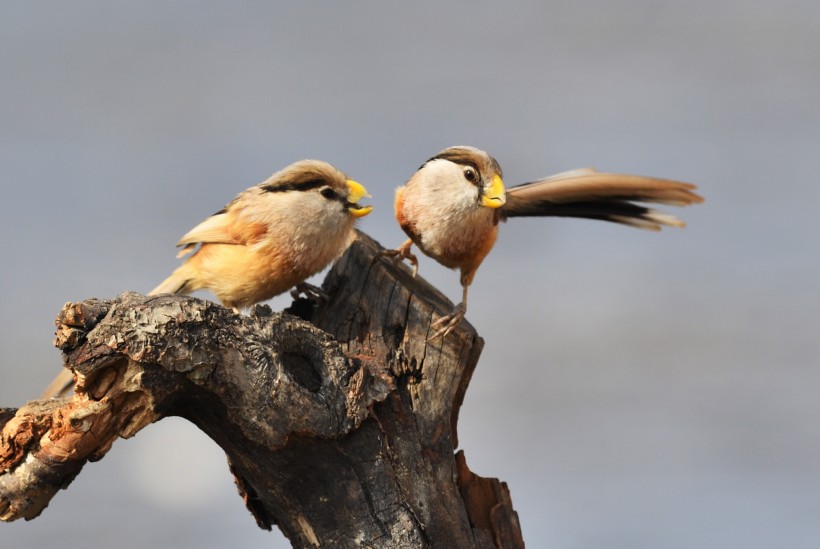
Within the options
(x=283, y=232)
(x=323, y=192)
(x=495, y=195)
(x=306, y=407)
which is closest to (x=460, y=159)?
(x=495, y=195)

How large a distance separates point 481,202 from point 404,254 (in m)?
0.50

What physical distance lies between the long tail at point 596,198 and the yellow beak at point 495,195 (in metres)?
0.56

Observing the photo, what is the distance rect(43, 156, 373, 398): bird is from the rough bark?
27cm

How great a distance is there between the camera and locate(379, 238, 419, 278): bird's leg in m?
3.76

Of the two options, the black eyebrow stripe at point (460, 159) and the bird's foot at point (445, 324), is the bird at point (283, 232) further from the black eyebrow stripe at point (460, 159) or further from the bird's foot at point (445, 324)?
the bird's foot at point (445, 324)

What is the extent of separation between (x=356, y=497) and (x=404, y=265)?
44.5 inches

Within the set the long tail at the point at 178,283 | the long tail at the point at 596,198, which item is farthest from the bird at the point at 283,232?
the long tail at the point at 596,198

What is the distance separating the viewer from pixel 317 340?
303 centimetres

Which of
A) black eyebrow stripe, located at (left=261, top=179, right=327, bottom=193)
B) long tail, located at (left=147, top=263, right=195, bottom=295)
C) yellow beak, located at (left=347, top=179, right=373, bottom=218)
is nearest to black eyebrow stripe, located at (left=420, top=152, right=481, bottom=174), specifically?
yellow beak, located at (left=347, top=179, right=373, bottom=218)

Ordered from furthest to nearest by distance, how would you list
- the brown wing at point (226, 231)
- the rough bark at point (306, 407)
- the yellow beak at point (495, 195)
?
the brown wing at point (226, 231) < the yellow beak at point (495, 195) < the rough bark at point (306, 407)

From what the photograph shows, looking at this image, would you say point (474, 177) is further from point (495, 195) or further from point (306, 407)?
point (306, 407)

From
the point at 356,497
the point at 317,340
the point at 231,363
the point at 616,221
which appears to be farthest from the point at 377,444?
the point at 616,221

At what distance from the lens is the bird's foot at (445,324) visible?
136 inches

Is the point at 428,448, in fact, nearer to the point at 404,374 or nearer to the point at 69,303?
the point at 404,374
